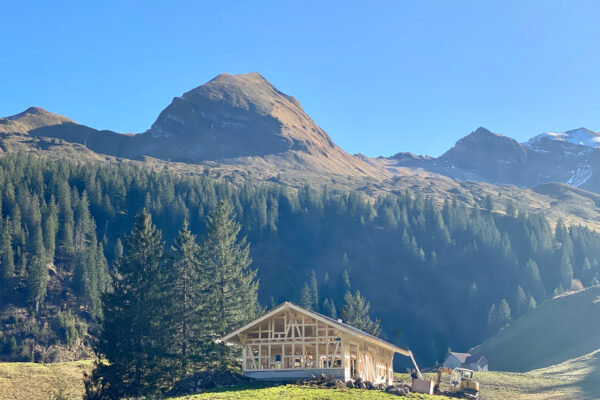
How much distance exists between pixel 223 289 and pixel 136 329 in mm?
10419

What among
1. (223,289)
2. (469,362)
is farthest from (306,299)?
(223,289)

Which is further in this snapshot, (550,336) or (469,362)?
(550,336)

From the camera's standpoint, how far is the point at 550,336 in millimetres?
124000

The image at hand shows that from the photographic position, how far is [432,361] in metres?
142

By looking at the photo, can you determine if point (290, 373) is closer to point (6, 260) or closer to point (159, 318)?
point (159, 318)

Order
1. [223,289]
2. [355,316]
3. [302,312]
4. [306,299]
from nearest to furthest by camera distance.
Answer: [302,312] < [223,289] < [355,316] < [306,299]

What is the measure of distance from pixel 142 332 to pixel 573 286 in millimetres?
138967

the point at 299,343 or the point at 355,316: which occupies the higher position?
the point at 355,316

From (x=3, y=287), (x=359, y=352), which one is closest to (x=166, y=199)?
(x=3, y=287)

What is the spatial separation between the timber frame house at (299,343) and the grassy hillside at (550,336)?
67.3 m

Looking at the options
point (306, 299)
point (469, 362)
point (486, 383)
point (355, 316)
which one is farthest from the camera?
point (306, 299)

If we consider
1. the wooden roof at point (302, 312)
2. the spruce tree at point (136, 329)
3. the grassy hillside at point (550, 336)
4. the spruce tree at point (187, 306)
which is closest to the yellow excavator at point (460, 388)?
the wooden roof at point (302, 312)

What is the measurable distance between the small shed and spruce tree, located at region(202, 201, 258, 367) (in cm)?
6431

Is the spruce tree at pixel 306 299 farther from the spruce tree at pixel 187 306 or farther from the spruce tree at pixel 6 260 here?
the spruce tree at pixel 187 306
